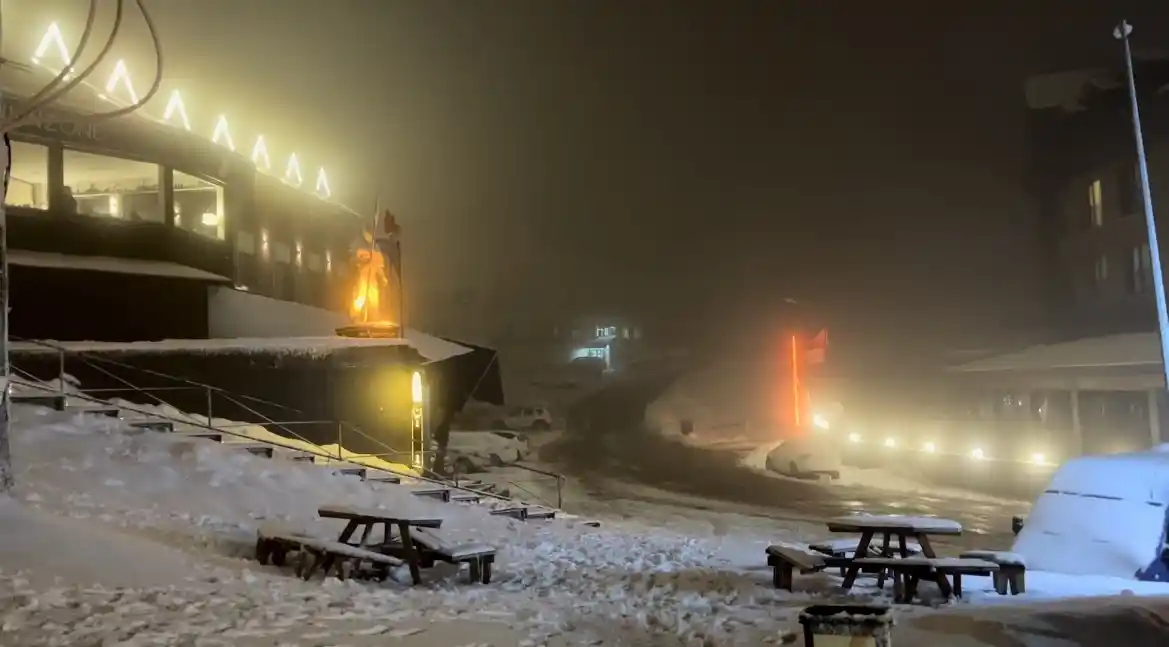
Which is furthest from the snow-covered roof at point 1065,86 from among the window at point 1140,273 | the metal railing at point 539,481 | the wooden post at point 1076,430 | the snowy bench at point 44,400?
the snowy bench at point 44,400

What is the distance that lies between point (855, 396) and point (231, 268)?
31480 mm

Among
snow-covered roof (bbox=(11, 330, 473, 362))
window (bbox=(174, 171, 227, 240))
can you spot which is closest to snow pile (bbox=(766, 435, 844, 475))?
snow-covered roof (bbox=(11, 330, 473, 362))

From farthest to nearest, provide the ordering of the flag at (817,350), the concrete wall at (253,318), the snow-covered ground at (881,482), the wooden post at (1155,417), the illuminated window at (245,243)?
the flag at (817,350), the snow-covered ground at (881,482), the illuminated window at (245,243), the wooden post at (1155,417), the concrete wall at (253,318)

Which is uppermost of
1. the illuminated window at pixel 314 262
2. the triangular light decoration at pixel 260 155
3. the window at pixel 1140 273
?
the triangular light decoration at pixel 260 155

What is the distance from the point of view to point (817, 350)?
5425cm

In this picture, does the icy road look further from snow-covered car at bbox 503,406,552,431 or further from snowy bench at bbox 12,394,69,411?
snowy bench at bbox 12,394,69,411

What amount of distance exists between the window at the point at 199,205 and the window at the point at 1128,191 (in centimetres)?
3260

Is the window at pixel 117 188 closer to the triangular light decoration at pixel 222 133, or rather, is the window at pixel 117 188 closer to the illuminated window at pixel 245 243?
the illuminated window at pixel 245 243

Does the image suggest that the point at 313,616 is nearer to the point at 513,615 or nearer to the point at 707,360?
the point at 513,615

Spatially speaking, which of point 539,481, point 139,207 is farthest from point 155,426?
point 539,481

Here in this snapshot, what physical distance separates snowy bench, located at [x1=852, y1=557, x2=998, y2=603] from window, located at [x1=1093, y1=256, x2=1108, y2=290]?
3151 centimetres

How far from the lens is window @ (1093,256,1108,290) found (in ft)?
120

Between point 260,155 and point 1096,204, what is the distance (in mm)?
33446

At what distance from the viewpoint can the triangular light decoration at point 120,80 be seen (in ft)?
87.7
